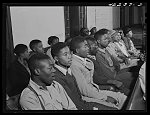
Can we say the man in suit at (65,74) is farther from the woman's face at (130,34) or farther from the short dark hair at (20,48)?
the woman's face at (130,34)

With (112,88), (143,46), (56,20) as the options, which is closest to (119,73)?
(112,88)

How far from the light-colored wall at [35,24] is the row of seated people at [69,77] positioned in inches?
1.9

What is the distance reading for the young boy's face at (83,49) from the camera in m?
2.15

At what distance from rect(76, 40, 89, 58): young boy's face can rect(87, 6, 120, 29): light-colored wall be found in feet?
0.47

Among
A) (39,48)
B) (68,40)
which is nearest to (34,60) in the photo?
(39,48)

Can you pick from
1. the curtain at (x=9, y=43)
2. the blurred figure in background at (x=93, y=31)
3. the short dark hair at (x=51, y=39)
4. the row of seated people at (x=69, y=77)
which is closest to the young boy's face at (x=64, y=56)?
the row of seated people at (x=69, y=77)

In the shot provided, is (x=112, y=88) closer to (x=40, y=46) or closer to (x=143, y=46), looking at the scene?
(x=143, y=46)

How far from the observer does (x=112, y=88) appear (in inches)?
84.3

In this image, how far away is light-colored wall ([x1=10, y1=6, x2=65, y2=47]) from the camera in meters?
2.09

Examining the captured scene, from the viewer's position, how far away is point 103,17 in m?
2.12

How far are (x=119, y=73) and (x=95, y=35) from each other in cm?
36

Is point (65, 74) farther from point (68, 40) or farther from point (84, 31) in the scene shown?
point (84, 31)

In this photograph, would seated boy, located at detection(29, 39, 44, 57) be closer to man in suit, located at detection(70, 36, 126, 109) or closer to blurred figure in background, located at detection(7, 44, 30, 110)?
blurred figure in background, located at detection(7, 44, 30, 110)

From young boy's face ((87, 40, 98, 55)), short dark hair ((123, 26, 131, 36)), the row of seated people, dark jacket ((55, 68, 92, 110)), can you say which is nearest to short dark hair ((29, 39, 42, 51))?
the row of seated people
